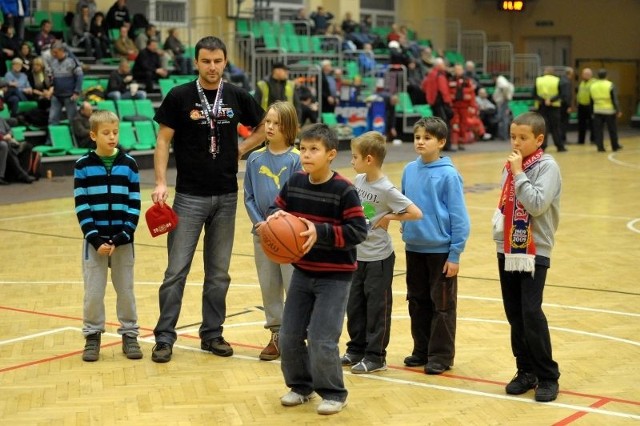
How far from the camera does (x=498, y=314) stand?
8.40 meters

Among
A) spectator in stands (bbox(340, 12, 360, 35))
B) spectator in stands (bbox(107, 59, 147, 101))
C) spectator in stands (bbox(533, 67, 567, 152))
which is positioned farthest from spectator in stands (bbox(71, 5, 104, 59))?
spectator in stands (bbox(533, 67, 567, 152))

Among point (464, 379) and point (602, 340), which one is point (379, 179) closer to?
point (464, 379)

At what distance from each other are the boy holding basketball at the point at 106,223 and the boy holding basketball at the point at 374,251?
58.3 inches

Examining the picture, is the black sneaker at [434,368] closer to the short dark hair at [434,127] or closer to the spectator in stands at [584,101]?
the short dark hair at [434,127]

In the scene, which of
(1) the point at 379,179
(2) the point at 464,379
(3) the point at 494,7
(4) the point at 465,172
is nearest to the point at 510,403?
(2) the point at 464,379

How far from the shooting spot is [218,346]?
710cm

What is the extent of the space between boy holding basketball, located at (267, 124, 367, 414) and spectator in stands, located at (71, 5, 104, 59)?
58.3 feet

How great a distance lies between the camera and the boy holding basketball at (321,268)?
575 centimetres

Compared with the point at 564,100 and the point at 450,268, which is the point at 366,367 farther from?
the point at 564,100

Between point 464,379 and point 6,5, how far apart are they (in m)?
16.9

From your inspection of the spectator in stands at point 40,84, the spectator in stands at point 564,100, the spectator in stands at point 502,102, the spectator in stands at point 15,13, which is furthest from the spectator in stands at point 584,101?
the spectator in stands at point 15,13

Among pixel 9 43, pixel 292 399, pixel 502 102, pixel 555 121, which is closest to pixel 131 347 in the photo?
pixel 292 399

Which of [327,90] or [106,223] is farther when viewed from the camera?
[327,90]

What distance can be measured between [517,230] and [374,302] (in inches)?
41.5
